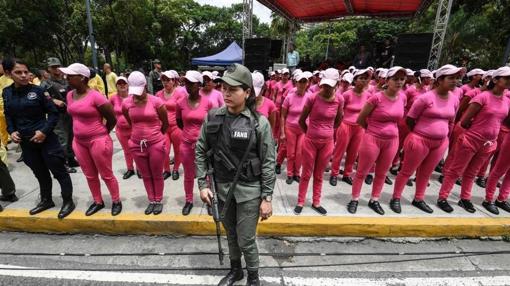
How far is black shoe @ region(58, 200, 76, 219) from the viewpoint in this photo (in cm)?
368

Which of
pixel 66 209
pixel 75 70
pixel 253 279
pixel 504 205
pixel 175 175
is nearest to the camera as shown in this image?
pixel 253 279

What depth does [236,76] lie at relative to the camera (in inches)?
86.0

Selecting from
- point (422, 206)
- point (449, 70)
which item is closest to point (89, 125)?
point (449, 70)

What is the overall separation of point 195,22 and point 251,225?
139 ft

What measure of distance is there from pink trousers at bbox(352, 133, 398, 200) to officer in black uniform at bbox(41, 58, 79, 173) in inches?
192

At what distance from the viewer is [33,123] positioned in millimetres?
3529

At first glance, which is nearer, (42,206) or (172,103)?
(42,206)

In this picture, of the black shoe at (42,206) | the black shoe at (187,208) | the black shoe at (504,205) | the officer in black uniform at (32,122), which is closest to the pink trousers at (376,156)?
the black shoe at (504,205)

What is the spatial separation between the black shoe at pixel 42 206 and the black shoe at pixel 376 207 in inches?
173

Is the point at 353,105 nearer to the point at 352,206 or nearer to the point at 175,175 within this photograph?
the point at 352,206

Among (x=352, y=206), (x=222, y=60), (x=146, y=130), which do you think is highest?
(x=222, y=60)

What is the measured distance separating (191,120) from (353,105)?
273cm

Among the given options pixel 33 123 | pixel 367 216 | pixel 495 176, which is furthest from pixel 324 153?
pixel 33 123

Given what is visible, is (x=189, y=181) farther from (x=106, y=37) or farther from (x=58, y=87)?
(x=106, y=37)
